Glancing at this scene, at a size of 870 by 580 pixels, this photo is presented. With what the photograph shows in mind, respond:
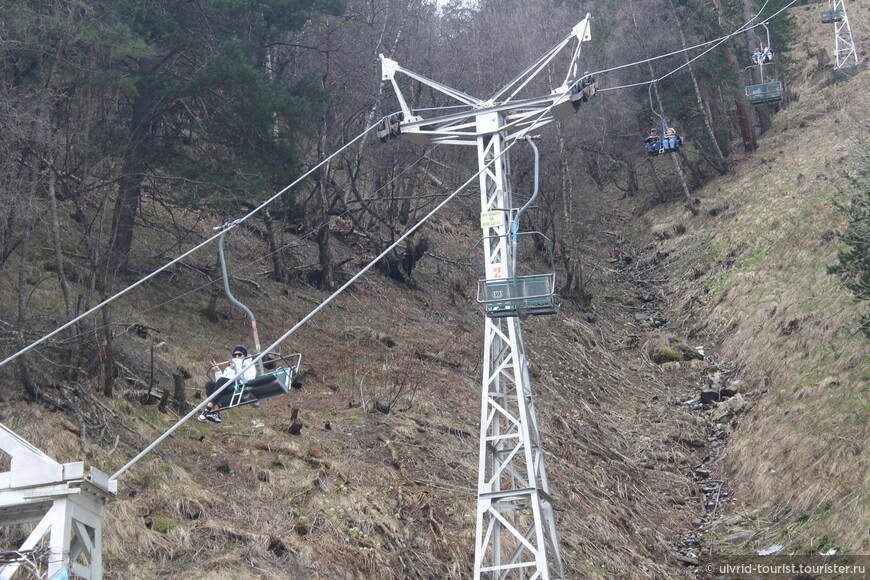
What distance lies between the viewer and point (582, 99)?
14.4 metres

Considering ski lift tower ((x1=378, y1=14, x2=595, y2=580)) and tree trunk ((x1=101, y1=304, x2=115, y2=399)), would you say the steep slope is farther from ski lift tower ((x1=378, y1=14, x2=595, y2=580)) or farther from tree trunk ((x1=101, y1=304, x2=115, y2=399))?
tree trunk ((x1=101, y1=304, x2=115, y2=399))

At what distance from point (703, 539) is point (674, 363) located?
9.19 meters

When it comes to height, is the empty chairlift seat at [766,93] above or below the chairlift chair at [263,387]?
above

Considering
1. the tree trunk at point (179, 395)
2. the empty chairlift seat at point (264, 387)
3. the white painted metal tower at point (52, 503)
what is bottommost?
the white painted metal tower at point (52, 503)

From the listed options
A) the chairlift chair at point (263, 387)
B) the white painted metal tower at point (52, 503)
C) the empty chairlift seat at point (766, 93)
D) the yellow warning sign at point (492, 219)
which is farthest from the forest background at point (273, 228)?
the yellow warning sign at point (492, 219)

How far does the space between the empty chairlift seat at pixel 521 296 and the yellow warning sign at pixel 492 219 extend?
3.05ft

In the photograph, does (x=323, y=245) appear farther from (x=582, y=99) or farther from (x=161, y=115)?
(x=582, y=99)

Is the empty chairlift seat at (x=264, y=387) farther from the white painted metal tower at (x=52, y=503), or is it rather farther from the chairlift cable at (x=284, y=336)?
the white painted metal tower at (x=52, y=503)

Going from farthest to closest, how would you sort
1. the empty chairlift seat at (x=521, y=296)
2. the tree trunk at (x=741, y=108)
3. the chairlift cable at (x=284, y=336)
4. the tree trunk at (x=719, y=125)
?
1. the tree trunk at (x=719, y=125)
2. the tree trunk at (x=741, y=108)
3. the empty chairlift seat at (x=521, y=296)
4. the chairlift cable at (x=284, y=336)

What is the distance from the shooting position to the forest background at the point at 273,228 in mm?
15797

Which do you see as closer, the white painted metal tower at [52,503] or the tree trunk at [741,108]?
the white painted metal tower at [52,503]

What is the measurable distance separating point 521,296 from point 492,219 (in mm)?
1407

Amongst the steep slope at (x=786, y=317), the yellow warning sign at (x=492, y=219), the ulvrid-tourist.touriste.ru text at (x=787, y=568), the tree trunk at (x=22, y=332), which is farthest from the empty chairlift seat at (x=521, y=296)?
the steep slope at (x=786, y=317)

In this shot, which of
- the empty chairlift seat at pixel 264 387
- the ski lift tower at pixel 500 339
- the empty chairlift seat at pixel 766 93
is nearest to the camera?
the empty chairlift seat at pixel 264 387
